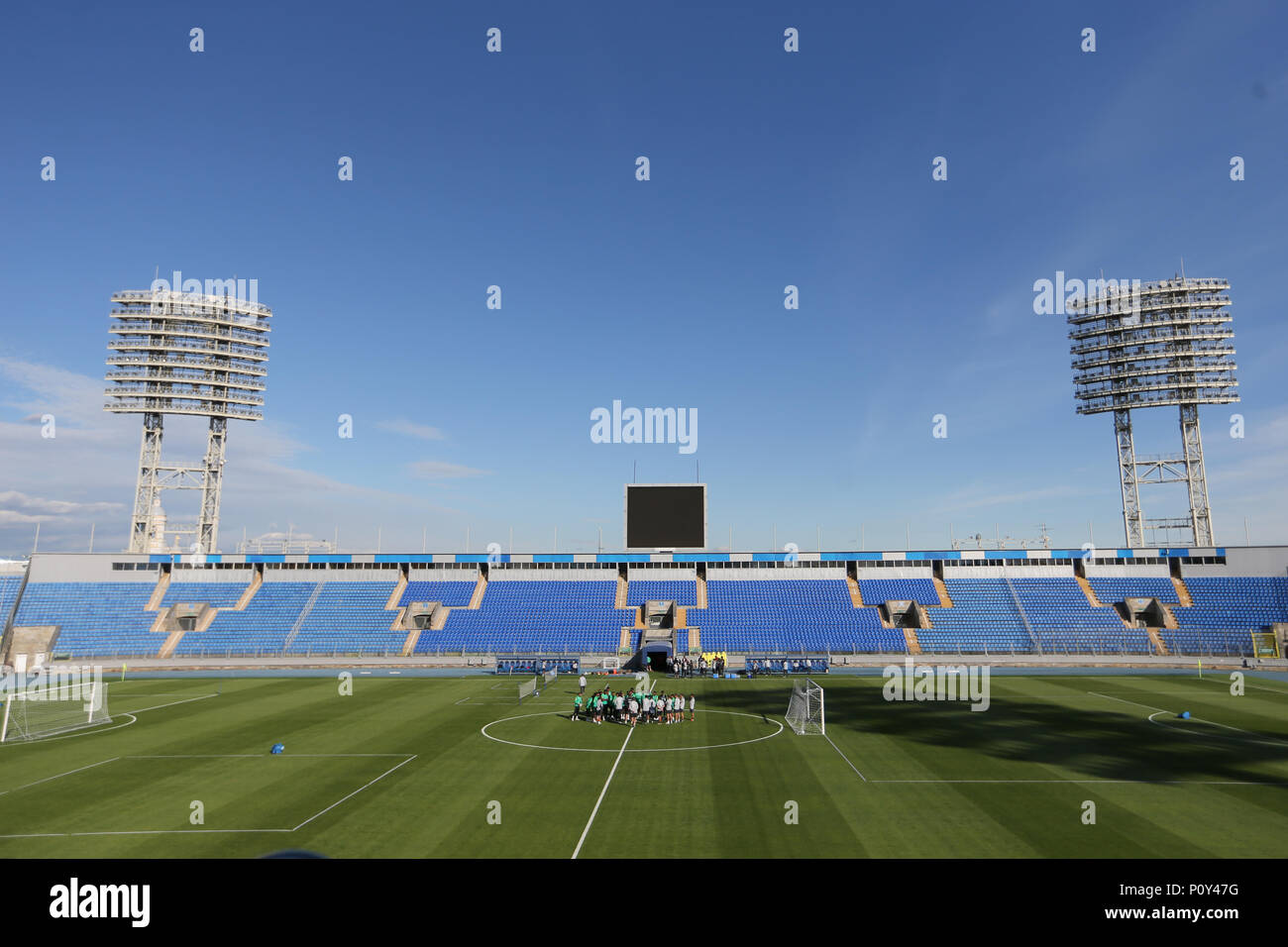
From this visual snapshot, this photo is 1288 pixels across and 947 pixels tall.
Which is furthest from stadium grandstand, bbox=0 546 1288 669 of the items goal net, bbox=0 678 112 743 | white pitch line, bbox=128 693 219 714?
goal net, bbox=0 678 112 743

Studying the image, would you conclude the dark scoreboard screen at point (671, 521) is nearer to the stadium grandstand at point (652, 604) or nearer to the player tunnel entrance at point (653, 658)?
the stadium grandstand at point (652, 604)

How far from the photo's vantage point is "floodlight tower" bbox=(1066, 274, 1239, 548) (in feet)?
258

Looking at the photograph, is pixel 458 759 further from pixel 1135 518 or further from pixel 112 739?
pixel 1135 518

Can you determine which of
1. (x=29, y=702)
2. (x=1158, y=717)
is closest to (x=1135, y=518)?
(x=1158, y=717)

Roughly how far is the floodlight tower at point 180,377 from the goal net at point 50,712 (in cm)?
4089

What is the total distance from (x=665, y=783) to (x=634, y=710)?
10626 millimetres

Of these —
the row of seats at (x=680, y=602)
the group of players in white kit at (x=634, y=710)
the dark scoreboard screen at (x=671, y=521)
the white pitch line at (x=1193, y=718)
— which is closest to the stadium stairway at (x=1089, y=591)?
the row of seats at (x=680, y=602)

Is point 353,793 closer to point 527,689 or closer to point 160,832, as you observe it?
point 160,832

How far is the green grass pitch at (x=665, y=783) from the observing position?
17.9m

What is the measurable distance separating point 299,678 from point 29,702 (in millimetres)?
15780

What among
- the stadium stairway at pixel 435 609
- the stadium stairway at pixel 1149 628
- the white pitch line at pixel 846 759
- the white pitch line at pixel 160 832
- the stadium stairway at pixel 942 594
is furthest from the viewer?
the stadium stairway at pixel 942 594

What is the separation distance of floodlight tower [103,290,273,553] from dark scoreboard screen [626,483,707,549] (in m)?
49.9

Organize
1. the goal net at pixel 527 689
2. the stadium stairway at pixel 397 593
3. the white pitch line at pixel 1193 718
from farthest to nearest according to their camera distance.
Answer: the stadium stairway at pixel 397 593, the goal net at pixel 527 689, the white pitch line at pixel 1193 718

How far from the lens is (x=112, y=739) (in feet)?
102
